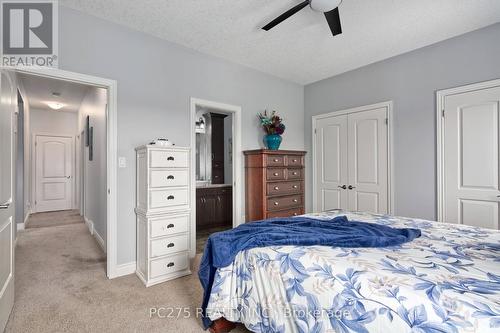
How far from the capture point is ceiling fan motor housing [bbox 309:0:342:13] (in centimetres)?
203

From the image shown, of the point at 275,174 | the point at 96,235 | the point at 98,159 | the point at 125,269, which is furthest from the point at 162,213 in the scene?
the point at 96,235

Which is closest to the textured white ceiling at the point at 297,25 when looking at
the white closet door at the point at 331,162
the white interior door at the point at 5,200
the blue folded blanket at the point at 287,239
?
the white closet door at the point at 331,162

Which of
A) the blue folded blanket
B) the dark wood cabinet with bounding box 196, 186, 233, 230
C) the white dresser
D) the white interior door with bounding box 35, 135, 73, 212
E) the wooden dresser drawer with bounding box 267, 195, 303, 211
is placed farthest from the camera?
the white interior door with bounding box 35, 135, 73, 212

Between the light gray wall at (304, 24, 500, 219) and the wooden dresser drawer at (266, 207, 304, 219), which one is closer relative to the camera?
the light gray wall at (304, 24, 500, 219)

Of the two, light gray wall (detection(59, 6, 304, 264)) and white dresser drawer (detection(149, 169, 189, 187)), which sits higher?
light gray wall (detection(59, 6, 304, 264))

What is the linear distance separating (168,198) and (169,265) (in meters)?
0.70

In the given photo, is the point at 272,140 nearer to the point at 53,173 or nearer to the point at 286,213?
the point at 286,213

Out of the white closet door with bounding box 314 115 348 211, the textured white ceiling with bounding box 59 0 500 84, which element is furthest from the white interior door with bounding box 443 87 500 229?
the white closet door with bounding box 314 115 348 211

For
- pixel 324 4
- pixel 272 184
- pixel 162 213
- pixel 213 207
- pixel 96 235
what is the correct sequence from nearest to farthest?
pixel 324 4 → pixel 162 213 → pixel 272 184 → pixel 96 235 → pixel 213 207

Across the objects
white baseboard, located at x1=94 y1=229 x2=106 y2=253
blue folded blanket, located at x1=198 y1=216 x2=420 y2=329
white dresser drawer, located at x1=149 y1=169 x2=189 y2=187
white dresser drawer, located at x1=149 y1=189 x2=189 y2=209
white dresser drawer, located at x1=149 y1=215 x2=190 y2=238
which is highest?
white dresser drawer, located at x1=149 y1=169 x2=189 y2=187

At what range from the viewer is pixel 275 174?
3.72m

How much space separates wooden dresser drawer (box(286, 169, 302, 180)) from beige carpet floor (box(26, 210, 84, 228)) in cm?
462

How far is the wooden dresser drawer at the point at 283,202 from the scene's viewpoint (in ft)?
11.9

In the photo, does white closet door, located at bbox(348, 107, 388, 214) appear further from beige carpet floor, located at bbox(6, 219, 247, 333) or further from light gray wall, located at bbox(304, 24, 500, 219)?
beige carpet floor, located at bbox(6, 219, 247, 333)
